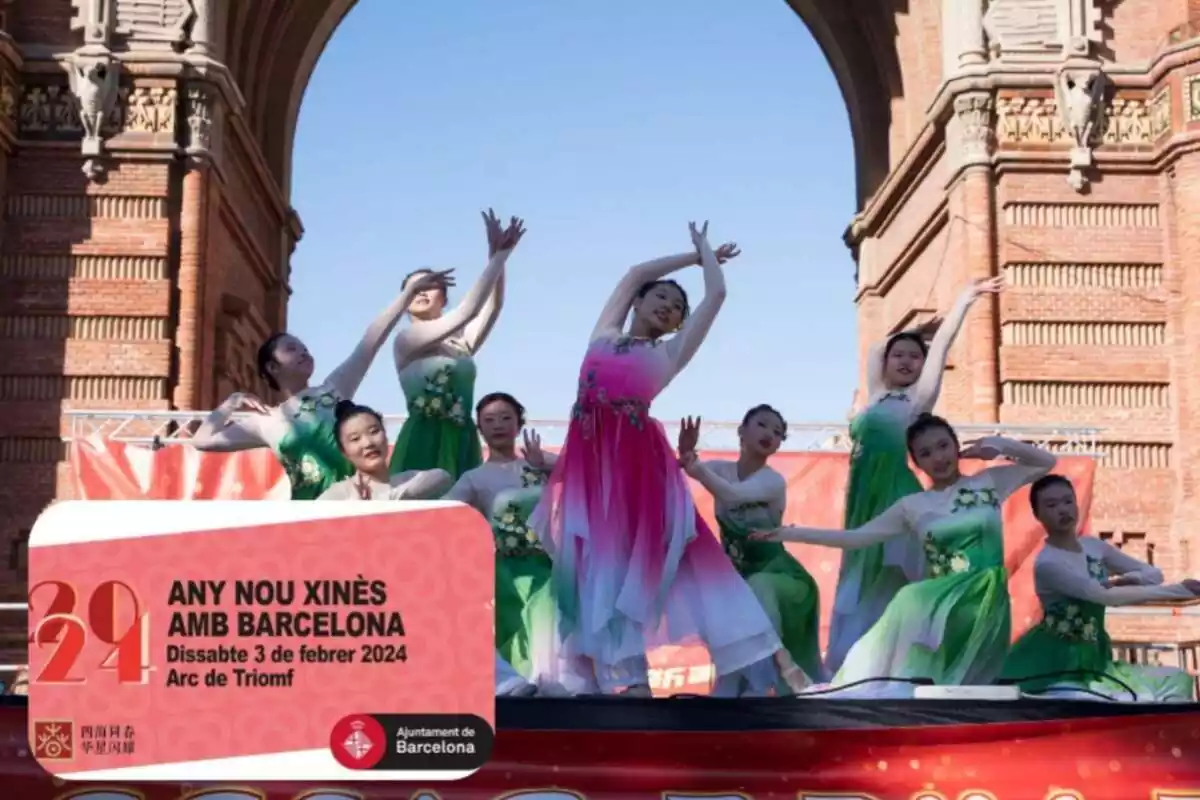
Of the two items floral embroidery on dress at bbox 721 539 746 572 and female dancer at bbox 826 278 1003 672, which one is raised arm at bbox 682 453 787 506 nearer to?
floral embroidery on dress at bbox 721 539 746 572

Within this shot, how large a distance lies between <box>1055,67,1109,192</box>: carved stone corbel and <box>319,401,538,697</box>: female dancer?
37.2ft

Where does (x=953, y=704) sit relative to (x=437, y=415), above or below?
below

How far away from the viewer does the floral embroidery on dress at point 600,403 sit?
6.79m

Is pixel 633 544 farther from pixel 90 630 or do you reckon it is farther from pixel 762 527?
pixel 90 630

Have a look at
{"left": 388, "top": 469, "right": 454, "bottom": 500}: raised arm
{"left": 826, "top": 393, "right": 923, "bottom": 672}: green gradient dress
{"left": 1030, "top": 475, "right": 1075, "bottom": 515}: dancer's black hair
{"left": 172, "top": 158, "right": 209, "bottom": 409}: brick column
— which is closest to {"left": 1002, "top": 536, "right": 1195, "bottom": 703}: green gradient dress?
{"left": 1030, "top": 475, "right": 1075, "bottom": 515}: dancer's black hair

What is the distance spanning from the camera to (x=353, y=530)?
14.6 ft

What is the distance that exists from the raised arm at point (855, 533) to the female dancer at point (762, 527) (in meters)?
0.48

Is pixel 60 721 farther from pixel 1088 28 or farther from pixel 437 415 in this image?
pixel 1088 28

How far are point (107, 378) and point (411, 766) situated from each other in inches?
477

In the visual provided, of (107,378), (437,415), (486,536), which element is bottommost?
(486,536)

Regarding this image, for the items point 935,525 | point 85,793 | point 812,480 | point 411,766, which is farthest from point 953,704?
point 812,480

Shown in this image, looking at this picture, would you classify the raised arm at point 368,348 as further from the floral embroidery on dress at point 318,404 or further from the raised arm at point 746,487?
the raised arm at point 746,487

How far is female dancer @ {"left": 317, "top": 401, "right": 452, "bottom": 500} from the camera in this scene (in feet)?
20.4

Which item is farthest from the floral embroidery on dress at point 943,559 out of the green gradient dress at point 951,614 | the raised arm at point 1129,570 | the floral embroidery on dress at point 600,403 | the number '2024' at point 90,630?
the number '2024' at point 90,630
